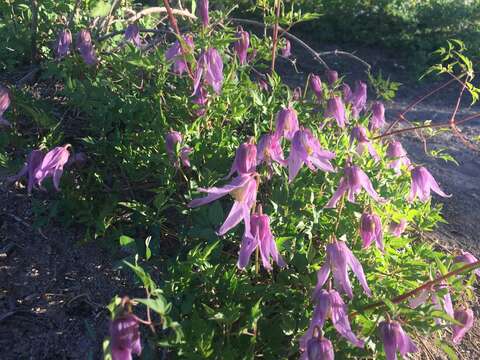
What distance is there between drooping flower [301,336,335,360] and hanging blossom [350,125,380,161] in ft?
3.01

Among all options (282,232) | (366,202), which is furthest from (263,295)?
(366,202)

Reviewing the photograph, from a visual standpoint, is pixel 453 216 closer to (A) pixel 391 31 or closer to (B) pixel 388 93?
(B) pixel 388 93

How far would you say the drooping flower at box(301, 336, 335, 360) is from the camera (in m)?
1.16

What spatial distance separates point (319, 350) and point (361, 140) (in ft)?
3.09

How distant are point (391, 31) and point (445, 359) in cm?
516

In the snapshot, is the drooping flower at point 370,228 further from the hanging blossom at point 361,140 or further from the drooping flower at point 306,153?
the hanging blossom at point 361,140

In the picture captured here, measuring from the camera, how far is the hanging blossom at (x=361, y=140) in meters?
1.89

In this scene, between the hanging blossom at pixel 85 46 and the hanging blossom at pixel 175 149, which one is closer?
the hanging blossom at pixel 175 149

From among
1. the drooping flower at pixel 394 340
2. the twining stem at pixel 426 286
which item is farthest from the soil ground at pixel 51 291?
the drooping flower at pixel 394 340

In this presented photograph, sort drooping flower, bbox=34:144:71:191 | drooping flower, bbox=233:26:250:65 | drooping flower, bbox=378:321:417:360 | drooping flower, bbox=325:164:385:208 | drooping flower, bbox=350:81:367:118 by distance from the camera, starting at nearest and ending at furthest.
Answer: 1. drooping flower, bbox=378:321:417:360
2. drooping flower, bbox=325:164:385:208
3. drooping flower, bbox=34:144:71:191
4. drooping flower, bbox=233:26:250:65
5. drooping flower, bbox=350:81:367:118

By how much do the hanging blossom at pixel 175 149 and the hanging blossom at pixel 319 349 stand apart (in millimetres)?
804

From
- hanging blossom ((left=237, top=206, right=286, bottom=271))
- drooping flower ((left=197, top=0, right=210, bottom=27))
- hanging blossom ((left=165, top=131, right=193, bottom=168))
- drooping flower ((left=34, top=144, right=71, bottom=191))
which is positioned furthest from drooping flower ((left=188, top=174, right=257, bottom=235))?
drooping flower ((left=197, top=0, right=210, bottom=27))

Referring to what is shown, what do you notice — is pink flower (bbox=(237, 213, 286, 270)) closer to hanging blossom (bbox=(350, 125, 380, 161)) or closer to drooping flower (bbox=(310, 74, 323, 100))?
hanging blossom (bbox=(350, 125, 380, 161))

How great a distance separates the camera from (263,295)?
5.01ft
